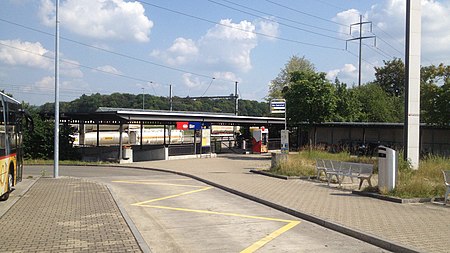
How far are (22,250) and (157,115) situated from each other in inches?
1157

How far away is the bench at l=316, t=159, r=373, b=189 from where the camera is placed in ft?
50.2

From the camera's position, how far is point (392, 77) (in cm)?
7475

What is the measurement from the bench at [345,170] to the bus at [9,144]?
10.9 metres

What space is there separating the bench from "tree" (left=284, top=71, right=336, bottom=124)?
58.3 ft

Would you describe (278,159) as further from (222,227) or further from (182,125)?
(182,125)

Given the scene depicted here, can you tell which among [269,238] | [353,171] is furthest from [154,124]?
[269,238]

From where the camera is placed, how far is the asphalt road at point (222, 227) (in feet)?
25.7

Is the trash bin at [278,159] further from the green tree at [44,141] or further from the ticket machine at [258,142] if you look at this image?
the ticket machine at [258,142]

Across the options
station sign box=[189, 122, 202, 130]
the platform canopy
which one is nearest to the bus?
the platform canopy

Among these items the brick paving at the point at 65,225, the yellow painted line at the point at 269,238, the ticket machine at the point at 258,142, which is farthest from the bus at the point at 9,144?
the ticket machine at the point at 258,142

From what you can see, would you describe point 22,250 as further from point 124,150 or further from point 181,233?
point 124,150

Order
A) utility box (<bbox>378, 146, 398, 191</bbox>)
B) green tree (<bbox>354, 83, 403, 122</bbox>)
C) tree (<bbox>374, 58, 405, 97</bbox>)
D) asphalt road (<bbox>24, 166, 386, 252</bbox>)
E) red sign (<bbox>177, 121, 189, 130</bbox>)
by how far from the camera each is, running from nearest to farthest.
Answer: asphalt road (<bbox>24, 166, 386, 252</bbox>) < utility box (<bbox>378, 146, 398, 191</bbox>) < red sign (<bbox>177, 121, 189, 130</bbox>) < green tree (<bbox>354, 83, 403, 122</bbox>) < tree (<bbox>374, 58, 405, 97</bbox>)

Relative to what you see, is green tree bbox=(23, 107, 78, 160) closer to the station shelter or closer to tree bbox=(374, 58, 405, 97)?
the station shelter

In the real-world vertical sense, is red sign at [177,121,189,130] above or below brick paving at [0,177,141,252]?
above
